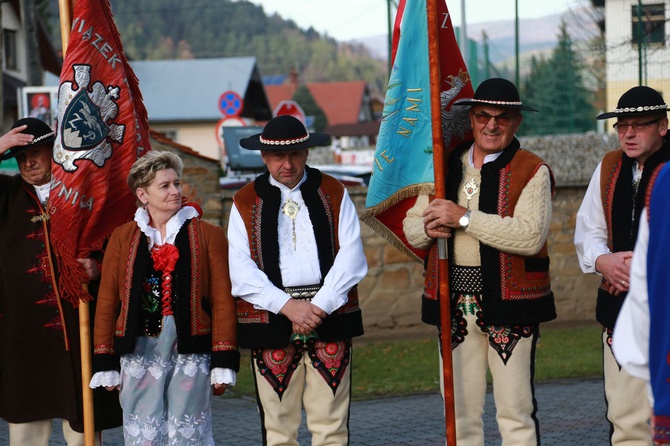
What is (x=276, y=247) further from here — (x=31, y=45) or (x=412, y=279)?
(x=31, y=45)

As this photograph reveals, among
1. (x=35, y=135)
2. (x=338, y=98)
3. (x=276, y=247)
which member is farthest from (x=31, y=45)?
(x=338, y=98)

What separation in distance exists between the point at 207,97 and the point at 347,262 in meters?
54.9

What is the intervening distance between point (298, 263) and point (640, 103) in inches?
76.6

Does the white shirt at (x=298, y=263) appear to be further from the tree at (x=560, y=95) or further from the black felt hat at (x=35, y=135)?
the tree at (x=560, y=95)

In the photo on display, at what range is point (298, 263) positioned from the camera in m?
5.61

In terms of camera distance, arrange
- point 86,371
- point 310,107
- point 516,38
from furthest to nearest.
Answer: point 310,107
point 516,38
point 86,371

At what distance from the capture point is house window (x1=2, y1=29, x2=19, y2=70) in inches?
1414

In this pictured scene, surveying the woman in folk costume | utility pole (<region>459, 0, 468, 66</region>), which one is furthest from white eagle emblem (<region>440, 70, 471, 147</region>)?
utility pole (<region>459, 0, 468, 66</region>)

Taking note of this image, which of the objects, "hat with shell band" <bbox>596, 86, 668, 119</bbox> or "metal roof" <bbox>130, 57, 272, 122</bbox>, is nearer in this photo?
"hat with shell band" <bbox>596, 86, 668, 119</bbox>

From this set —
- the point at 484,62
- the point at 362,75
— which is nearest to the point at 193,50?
the point at 362,75

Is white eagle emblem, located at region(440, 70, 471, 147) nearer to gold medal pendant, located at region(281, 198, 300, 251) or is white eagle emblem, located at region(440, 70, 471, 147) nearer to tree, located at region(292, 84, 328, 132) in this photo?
gold medal pendant, located at region(281, 198, 300, 251)

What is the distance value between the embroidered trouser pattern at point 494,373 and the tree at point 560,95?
37.2 ft

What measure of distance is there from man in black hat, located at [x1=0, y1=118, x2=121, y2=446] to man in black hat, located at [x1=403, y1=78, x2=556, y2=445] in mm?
2002

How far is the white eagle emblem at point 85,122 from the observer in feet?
19.6
